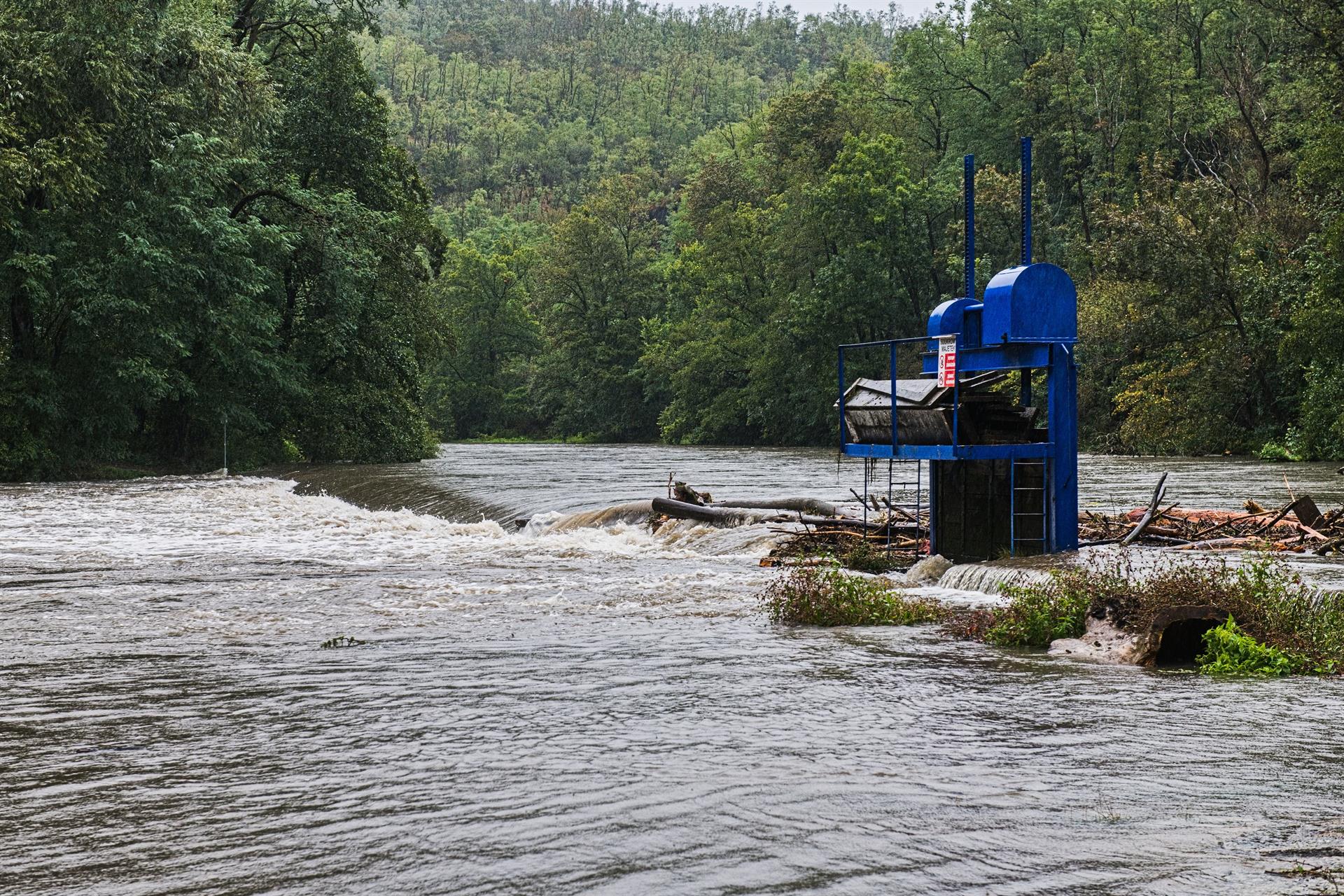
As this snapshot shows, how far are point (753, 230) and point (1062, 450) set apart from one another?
67533 mm

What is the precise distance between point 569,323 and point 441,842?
302 feet

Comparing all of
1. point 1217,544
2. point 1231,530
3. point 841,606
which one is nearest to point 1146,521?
point 1217,544

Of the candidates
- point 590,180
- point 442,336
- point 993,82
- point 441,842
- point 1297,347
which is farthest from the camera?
point 590,180

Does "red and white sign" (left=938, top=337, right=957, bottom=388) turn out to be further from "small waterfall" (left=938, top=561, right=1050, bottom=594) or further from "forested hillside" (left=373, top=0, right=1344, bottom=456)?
"forested hillside" (left=373, top=0, right=1344, bottom=456)

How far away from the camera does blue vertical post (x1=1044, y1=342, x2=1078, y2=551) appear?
1560 centimetres

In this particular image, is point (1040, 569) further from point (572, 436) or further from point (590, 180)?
point (590, 180)

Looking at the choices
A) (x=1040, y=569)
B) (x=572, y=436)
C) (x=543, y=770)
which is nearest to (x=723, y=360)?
(x=572, y=436)

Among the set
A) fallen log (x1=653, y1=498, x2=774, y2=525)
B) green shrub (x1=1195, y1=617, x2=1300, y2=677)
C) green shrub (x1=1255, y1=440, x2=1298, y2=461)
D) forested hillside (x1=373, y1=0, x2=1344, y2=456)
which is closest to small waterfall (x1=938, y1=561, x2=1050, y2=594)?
green shrub (x1=1195, y1=617, x2=1300, y2=677)

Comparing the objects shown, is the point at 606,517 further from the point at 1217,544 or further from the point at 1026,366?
the point at 1217,544

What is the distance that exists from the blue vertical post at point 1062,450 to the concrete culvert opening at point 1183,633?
439cm

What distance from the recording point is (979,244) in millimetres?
65750

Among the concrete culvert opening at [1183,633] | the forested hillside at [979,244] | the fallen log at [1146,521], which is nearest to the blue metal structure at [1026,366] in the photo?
the fallen log at [1146,521]

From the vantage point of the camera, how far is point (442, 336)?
52.6 meters

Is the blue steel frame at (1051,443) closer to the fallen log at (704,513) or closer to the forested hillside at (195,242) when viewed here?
the fallen log at (704,513)
